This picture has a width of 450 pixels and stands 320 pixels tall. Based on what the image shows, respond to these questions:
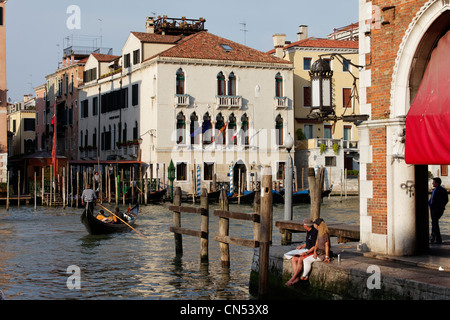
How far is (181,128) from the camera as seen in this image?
34531mm

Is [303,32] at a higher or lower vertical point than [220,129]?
higher

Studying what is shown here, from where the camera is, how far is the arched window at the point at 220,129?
3519 centimetres

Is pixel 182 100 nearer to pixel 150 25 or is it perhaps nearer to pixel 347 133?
pixel 150 25

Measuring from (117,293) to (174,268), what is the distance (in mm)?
2609

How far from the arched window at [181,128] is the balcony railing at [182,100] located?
488mm

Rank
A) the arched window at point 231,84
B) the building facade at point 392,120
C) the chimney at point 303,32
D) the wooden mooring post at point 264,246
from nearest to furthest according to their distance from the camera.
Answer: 1. the building facade at point 392,120
2. the wooden mooring post at point 264,246
3. the arched window at point 231,84
4. the chimney at point 303,32

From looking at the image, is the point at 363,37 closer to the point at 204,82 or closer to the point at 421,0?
the point at 421,0

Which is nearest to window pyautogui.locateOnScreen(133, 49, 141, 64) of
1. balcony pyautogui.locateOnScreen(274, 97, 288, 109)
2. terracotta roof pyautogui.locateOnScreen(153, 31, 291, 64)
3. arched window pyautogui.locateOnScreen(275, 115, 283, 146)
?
terracotta roof pyautogui.locateOnScreen(153, 31, 291, 64)

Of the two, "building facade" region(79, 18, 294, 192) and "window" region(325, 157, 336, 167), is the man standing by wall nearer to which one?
"building facade" region(79, 18, 294, 192)

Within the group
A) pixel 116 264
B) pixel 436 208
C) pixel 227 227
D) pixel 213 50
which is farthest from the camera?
pixel 213 50

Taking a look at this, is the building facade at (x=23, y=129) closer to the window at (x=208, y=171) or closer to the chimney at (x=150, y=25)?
the chimney at (x=150, y=25)

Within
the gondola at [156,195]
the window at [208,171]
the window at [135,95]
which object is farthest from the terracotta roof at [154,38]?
the gondola at [156,195]

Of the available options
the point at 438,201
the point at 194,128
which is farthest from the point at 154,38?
the point at 438,201

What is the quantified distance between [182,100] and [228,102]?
232 cm
